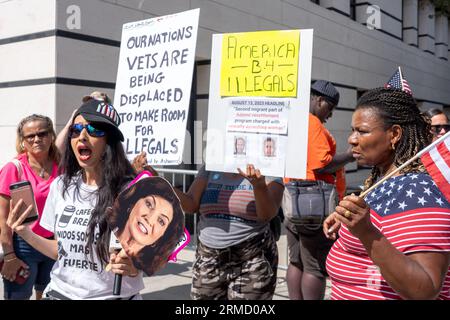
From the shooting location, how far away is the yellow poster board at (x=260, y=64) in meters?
2.99

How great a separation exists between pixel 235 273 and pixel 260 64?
1331 mm

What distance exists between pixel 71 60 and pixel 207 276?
14.6 feet

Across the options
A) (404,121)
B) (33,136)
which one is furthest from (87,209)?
(33,136)

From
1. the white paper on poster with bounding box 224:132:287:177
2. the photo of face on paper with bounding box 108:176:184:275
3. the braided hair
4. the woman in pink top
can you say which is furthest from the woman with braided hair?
the woman in pink top

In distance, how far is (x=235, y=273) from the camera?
2.96 m

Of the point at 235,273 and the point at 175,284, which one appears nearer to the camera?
the point at 235,273

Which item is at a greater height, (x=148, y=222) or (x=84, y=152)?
(x=84, y=152)

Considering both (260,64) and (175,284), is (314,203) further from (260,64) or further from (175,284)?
(175,284)

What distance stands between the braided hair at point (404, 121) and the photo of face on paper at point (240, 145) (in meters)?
1.24

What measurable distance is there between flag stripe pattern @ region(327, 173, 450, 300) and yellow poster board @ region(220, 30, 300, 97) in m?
1.32

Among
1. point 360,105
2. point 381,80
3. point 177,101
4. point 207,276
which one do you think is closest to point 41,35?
point 177,101

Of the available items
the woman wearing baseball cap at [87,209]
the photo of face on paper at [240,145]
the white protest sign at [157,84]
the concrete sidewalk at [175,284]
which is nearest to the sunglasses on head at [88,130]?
the woman wearing baseball cap at [87,209]

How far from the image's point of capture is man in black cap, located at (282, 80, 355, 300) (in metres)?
3.66

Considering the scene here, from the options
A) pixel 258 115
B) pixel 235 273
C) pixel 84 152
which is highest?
pixel 258 115
